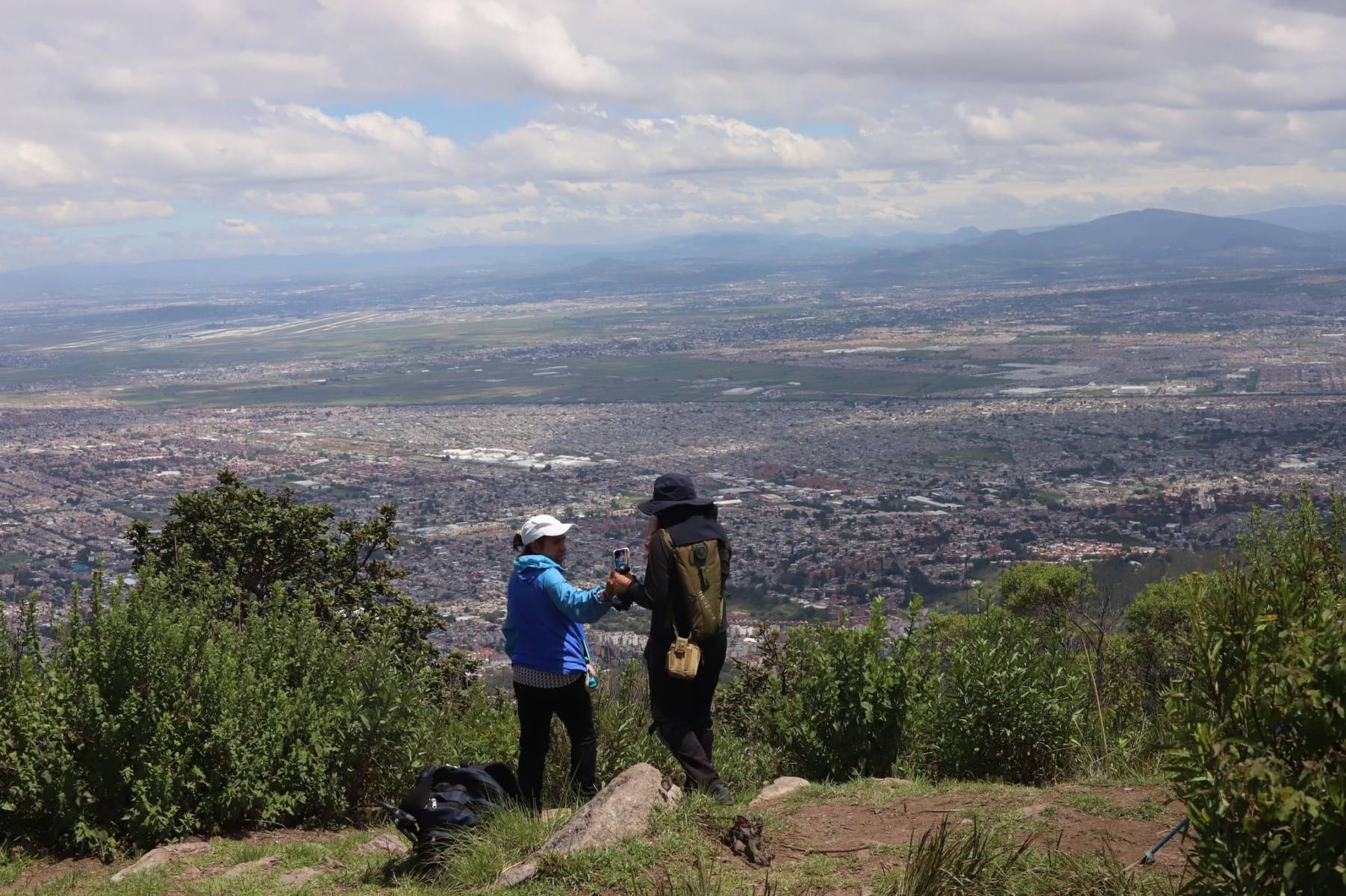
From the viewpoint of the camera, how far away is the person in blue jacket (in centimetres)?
505

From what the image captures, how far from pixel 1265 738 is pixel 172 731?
461 cm

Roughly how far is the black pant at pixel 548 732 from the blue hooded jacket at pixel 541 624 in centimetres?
13

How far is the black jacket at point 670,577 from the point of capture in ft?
16.0

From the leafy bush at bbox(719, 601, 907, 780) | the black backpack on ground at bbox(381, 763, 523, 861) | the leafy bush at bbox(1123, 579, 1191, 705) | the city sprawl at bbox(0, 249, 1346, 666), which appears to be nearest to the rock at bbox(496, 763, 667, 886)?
the black backpack on ground at bbox(381, 763, 523, 861)

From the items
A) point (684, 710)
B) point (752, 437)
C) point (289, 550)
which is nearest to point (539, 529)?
point (684, 710)

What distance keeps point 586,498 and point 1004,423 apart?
29.5m

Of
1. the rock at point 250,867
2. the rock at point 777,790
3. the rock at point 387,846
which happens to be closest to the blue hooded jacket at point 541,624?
the rock at point 387,846

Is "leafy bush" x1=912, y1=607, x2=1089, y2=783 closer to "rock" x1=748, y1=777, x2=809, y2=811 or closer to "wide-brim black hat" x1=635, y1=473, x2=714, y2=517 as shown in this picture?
"rock" x1=748, y1=777, x2=809, y2=811

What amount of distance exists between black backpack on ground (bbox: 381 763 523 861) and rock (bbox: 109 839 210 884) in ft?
3.31

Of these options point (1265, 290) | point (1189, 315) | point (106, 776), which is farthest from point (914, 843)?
point (1265, 290)

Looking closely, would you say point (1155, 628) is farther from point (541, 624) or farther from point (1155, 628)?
point (541, 624)

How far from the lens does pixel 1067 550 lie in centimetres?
3800

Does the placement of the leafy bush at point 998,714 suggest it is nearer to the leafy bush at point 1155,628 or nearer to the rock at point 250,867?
the rock at point 250,867

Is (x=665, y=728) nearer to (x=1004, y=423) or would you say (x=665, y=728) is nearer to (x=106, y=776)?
(x=106, y=776)
